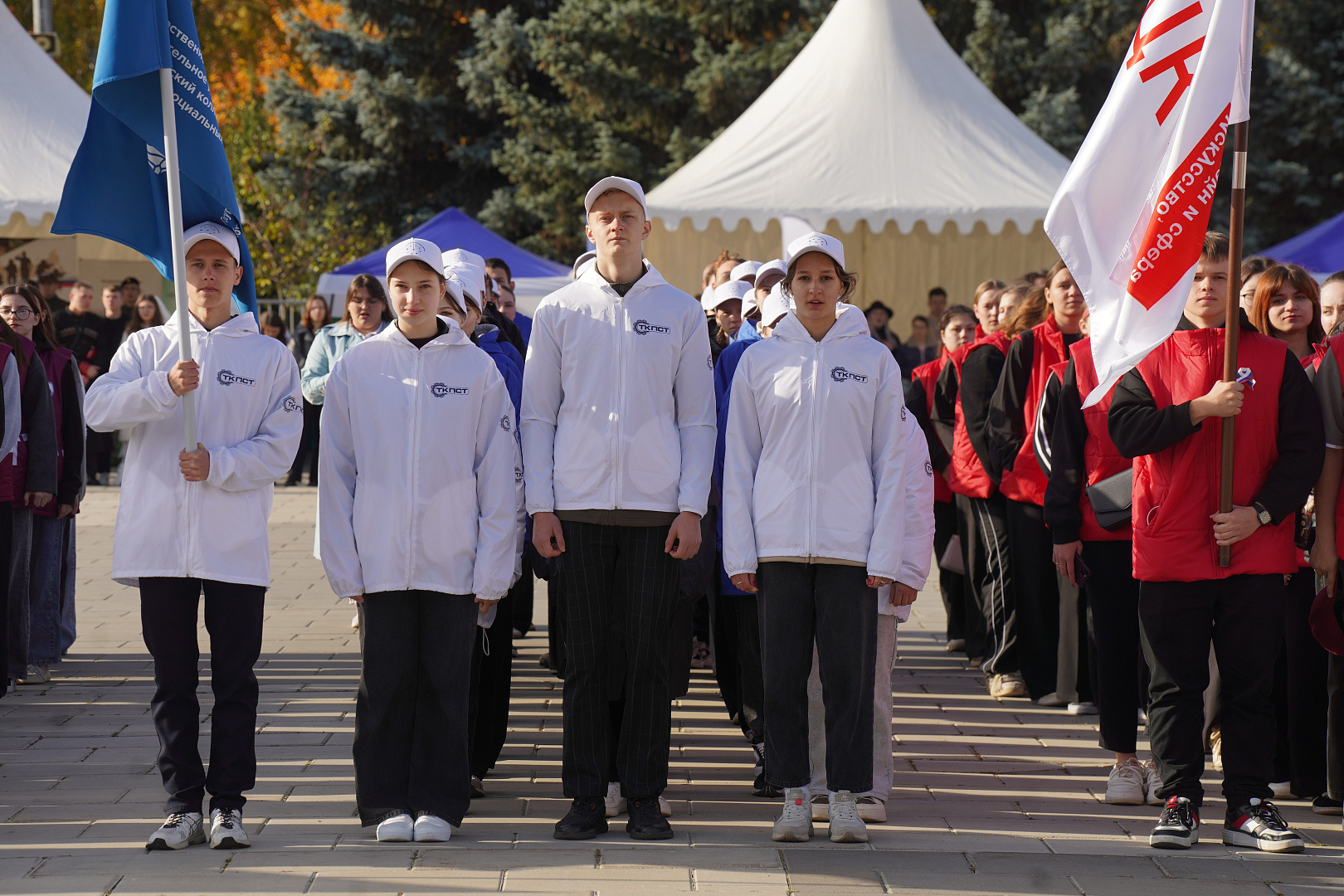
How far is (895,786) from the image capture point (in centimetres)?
573

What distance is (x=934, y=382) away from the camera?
8.62 meters

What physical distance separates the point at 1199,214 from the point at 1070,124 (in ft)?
68.1

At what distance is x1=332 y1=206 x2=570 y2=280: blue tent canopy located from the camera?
17531 millimetres

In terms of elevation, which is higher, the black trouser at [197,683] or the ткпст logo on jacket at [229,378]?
the ткпст logo on jacket at [229,378]

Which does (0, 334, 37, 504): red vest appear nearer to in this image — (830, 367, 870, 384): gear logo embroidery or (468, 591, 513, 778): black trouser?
(468, 591, 513, 778): black trouser

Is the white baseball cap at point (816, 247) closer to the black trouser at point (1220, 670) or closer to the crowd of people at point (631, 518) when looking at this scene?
the crowd of people at point (631, 518)

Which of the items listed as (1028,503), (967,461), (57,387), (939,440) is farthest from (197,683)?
(939,440)

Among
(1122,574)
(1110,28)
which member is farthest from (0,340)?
(1110,28)

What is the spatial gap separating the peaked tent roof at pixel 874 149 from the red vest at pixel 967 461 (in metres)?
7.17

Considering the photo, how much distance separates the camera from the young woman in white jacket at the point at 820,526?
485 centimetres

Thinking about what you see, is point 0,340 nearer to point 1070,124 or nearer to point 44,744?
point 44,744

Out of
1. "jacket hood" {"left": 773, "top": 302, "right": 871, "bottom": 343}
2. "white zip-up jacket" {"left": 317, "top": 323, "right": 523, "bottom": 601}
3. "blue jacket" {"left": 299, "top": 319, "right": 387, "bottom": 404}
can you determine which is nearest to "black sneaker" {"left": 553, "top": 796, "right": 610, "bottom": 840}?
"white zip-up jacket" {"left": 317, "top": 323, "right": 523, "bottom": 601}

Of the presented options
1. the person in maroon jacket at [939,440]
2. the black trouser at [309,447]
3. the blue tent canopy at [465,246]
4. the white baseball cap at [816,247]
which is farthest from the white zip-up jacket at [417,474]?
the blue tent canopy at [465,246]

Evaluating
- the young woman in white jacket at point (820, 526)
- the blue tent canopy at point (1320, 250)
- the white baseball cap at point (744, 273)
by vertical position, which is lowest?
the young woman in white jacket at point (820, 526)
